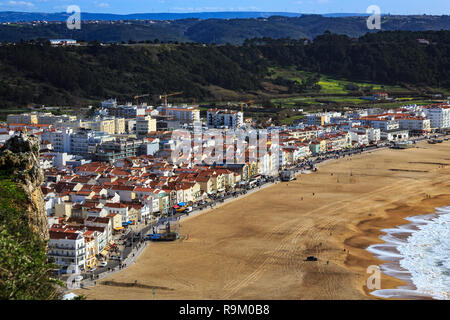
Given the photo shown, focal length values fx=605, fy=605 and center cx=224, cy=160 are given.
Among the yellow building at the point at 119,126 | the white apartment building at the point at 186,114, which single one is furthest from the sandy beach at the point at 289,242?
the white apartment building at the point at 186,114

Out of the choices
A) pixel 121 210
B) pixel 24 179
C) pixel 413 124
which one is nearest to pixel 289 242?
pixel 121 210

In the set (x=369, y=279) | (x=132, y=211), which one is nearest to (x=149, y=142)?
(x=132, y=211)

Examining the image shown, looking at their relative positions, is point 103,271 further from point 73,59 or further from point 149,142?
point 73,59

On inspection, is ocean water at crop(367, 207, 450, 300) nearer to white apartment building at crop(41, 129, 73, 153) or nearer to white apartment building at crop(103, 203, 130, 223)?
white apartment building at crop(103, 203, 130, 223)

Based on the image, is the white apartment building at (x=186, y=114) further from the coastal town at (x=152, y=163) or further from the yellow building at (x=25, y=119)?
the yellow building at (x=25, y=119)

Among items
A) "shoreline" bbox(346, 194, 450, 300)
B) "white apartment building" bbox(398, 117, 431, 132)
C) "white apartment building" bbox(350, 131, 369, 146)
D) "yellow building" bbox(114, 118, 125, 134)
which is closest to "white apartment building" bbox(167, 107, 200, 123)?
"yellow building" bbox(114, 118, 125, 134)
